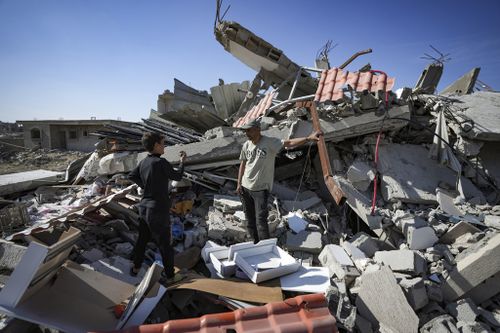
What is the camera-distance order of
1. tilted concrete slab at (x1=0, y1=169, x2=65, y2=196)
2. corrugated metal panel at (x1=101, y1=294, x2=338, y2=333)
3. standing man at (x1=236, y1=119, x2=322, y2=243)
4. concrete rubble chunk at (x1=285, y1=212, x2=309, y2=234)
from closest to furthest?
corrugated metal panel at (x1=101, y1=294, x2=338, y2=333) < standing man at (x1=236, y1=119, x2=322, y2=243) < concrete rubble chunk at (x1=285, y1=212, x2=309, y2=234) < tilted concrete slab at (x1=0, y1=169, x2=65, y2=196)

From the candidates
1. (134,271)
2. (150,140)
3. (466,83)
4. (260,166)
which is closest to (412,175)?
(260,166)

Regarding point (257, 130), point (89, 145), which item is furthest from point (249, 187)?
point (89, 145)

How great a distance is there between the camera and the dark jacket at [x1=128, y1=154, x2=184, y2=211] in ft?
9.68

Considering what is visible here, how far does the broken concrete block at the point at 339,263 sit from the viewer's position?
10.2 ft

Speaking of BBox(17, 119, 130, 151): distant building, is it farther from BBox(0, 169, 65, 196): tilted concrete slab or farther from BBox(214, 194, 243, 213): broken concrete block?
BBox(214, 194, 243, 213): broken concrete block

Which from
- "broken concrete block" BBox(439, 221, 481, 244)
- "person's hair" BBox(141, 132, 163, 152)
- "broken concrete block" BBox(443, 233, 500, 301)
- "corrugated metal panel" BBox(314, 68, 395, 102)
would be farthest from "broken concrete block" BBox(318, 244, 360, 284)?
"corrugated metal panel" BBox(314, 68, 395, 102)

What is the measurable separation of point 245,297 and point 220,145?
3324mm

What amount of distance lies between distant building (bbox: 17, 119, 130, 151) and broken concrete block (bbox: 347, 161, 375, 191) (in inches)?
848

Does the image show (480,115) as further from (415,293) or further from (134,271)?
(134,271)

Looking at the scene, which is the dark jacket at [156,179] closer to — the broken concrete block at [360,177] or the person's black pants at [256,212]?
the person's black pants at [256,212]

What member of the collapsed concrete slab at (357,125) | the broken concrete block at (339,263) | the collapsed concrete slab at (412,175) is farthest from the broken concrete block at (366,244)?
the collapsed concrete slab at (357,125)

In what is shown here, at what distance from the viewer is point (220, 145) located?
5.41m

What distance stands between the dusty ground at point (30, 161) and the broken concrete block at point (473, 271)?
16.0m

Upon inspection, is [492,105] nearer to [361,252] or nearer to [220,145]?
[361,252]
